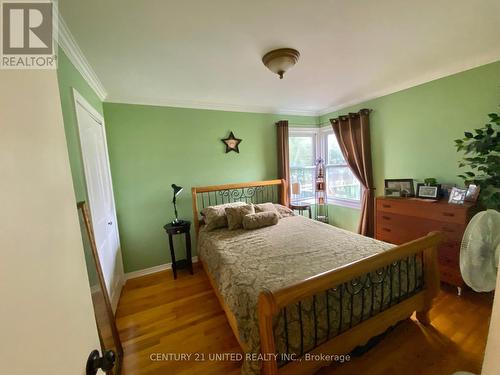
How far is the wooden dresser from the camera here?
2.20 metres

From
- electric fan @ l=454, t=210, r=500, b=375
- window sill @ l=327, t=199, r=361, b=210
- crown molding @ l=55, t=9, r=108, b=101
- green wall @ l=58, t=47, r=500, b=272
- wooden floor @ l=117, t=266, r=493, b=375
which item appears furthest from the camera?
window sill @ l=327, t=199, r=361, b=210

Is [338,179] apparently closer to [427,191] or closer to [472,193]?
[427,191]

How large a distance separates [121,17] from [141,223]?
2.40 meters

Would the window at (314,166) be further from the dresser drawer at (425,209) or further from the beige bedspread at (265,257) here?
the beige bedspread at (265,257)

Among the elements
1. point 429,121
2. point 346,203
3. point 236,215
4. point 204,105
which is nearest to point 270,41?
point 204,105

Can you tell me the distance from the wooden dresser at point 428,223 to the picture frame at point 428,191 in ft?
0.52

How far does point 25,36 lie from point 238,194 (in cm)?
312

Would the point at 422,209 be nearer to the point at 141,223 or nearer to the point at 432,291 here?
the point at 432,291

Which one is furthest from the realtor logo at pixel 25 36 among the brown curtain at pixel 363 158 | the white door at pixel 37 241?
the brown curtain at pixel 363 158

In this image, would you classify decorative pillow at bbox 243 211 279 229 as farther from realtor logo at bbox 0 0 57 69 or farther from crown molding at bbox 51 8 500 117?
realtor logo at bbox 0 0 57 69

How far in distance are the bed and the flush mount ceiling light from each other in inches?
66.8

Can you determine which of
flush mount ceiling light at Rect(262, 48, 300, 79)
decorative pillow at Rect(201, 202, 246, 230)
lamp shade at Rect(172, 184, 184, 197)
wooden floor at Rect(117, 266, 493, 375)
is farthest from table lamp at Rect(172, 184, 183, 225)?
flush mount ceiling light at Rect(262, 48, 300, 79)

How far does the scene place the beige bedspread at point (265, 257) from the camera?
4.87 feet

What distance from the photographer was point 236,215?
9.52 feet
